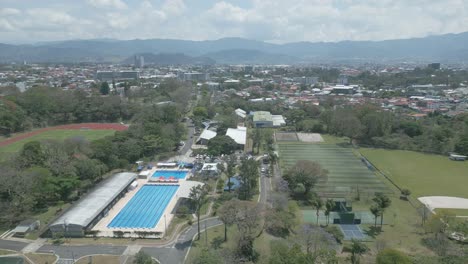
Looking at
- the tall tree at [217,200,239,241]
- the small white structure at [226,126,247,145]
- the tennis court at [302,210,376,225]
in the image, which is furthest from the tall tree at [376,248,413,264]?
the small white structure at [226,126,247,145]

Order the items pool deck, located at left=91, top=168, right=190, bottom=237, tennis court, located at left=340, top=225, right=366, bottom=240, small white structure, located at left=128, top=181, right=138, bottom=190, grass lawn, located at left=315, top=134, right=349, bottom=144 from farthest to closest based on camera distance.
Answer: grass lawn, located at left=315, top=134, right=349, bottom=144
small white structure, located at left=128, top=181, right=138, bottom=190
pool deck, located at left=91, top=168, right=190, bottom=237
tennis court, located at left=340, top=225, right=366, bottom=240

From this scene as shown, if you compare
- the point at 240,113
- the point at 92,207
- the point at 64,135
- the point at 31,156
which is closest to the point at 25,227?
the point at 92,207

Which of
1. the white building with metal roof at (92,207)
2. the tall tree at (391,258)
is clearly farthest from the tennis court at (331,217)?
the white building with metal roof at (92,207)

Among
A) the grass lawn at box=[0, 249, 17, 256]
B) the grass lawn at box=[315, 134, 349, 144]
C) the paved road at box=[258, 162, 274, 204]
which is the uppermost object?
the grass lawn at box=[315, 134, 349, 144]

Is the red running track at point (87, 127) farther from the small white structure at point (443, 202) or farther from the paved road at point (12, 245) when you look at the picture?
the small white structure at point (443, 202)

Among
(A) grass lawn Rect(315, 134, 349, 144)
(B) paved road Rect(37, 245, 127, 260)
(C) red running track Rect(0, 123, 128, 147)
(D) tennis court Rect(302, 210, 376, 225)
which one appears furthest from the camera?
(C) red running track Rect(0, 123, 128, 147)

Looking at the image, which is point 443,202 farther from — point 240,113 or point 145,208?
point 240,113

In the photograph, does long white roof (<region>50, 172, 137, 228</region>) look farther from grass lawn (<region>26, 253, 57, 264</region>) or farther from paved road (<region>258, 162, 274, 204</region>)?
paved road (<region>258, 162, 274, 204</region>)
